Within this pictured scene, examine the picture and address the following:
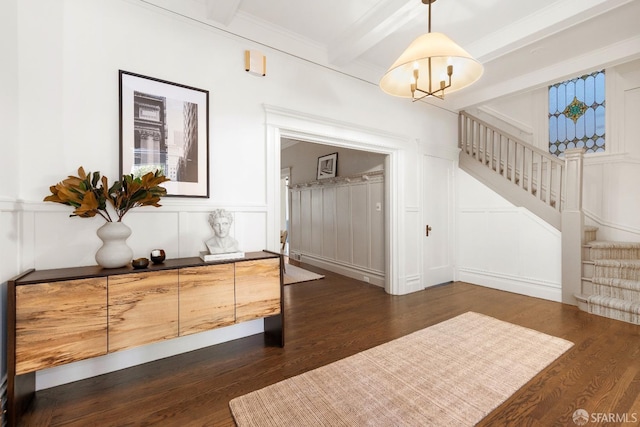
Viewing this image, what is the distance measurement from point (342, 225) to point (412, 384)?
3.80 metres

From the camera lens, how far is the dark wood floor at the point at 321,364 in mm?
1773

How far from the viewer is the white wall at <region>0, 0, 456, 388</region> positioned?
78.7 inches

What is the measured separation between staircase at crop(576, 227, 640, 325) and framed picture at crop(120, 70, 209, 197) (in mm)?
4653

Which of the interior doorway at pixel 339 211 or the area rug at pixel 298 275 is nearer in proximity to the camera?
Answer: the interior doorway at pixel 339 211

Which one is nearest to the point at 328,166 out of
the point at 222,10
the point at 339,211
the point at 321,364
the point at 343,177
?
the point at 343,177

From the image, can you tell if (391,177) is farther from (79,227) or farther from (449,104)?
(79,227)

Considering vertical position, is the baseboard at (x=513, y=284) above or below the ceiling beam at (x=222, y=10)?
below

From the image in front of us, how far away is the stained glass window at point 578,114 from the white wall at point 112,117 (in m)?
4.56

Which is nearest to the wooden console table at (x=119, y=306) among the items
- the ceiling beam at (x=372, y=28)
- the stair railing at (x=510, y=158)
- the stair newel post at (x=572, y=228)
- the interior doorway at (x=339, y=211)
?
the interior doorway at (x=339, y=211)

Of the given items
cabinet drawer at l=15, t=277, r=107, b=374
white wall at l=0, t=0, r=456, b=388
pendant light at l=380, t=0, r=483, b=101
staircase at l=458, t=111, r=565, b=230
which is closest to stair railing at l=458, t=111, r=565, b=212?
staircase at l=458, t=111, r=565, b=230

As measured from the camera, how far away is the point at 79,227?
2.19 m

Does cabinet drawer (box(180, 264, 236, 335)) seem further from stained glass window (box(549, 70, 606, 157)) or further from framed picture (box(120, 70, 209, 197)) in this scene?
stained glass window (box(549, 70, 606, 157))

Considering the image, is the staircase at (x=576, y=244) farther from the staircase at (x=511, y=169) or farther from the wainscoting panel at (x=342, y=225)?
the wainscoting panel at (x=342, y=225)

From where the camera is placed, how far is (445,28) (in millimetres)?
3232
